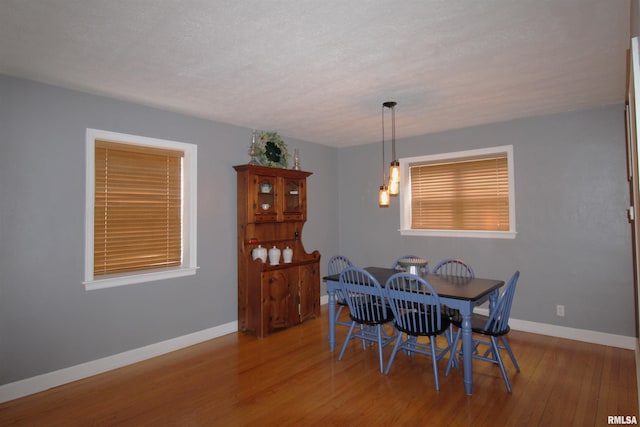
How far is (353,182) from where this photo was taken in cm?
577

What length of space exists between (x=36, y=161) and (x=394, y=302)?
313cm

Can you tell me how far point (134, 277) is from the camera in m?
3.49

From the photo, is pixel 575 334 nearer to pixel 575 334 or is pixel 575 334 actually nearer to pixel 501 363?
pixel 575 334

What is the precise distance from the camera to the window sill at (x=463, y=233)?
14.3 feet

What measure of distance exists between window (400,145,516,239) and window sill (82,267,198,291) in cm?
299

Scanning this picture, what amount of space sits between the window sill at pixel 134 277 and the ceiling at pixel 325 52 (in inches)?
65.5

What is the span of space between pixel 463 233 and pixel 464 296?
2.04m

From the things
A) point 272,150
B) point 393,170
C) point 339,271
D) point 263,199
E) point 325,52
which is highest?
point 325,52

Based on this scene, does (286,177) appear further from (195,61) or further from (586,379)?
(586,379)

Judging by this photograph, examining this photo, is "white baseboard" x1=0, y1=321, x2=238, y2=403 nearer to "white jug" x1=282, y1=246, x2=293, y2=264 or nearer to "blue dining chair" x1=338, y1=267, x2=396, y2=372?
"white jug" x1=282, y1=246, x2=293, y2=264

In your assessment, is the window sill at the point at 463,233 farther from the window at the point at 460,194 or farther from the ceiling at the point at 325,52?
the ceiling at the point at 325,52

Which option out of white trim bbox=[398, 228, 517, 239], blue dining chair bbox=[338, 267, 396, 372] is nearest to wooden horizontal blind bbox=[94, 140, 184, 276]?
blue dining chair bbox=[338, 267, 396, 372]

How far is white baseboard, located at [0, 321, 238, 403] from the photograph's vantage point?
280cm

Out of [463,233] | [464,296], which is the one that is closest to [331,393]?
[464,296]
